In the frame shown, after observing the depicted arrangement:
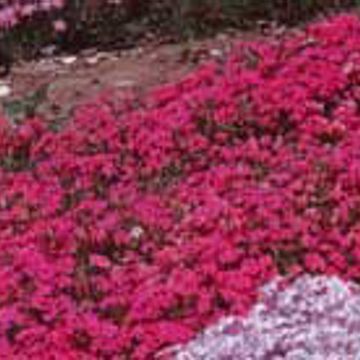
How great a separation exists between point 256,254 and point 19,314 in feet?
5.59

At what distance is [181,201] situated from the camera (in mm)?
13156

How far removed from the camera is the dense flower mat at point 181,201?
38.1ft

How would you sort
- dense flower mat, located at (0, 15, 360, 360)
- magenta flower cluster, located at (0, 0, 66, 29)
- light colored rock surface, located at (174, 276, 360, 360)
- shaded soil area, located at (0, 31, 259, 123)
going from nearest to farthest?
light colored rock surface, located at (174, 276, 360, 360) → dense flower mat, located at (0, 15, 360, 360) → shaded soil area, located at (0, 31, 259, 123) → magenta flower cluster, located at (0, 0, 66, 29)

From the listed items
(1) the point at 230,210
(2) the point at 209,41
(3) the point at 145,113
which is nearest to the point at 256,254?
(1) the point at 230,210

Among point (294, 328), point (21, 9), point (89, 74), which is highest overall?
point (21, 9)

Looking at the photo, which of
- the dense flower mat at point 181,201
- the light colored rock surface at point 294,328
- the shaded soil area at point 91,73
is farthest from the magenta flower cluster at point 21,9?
the light colored rock surface at point 294,328

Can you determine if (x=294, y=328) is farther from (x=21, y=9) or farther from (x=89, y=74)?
(x=21, y=9)

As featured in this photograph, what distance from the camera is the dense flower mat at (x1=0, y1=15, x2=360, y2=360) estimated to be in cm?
1162

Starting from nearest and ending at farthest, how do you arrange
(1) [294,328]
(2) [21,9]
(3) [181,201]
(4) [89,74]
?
(1) [294,328], (3) [181,201], (4) [89,74], (2) [21,9]

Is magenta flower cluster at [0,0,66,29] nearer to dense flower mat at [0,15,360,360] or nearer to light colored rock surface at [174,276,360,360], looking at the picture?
dense flower mat at [0,15,360,360]

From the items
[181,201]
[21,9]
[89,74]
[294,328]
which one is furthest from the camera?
[21,9]

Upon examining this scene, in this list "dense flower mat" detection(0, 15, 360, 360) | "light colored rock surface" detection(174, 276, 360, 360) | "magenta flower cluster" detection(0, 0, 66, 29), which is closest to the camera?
"light colored rock surface" detection(174, 276, 360, 360)

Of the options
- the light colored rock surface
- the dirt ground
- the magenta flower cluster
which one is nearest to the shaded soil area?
the dirt ground

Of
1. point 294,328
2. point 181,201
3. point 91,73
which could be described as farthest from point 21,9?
point 294,328
